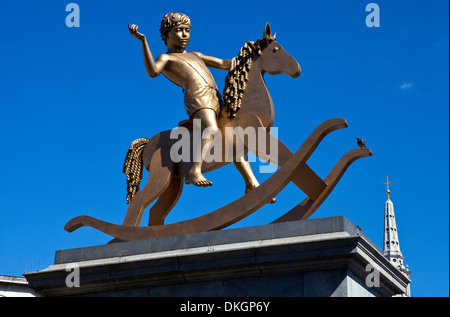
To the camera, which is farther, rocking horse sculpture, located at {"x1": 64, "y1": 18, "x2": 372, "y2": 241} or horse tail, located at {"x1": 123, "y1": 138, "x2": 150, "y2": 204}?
horse tail, located at {"x1": 123, "y1": 138, "x2": 150, "y2": 204}

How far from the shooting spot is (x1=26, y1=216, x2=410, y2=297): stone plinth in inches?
352

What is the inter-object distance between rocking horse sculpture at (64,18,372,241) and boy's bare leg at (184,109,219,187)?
150mm

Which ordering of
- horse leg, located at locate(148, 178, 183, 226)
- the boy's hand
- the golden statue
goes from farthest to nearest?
1. horse leg, located at locate(148, 178, 183, 226)
2. the boy's hand
3. the golden statue

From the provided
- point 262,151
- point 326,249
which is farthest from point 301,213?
point 326,249

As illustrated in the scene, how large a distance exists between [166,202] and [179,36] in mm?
2432

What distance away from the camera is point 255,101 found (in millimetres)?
11156

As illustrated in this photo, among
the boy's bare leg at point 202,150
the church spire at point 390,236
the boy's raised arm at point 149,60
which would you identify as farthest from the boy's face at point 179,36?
the church spire at point 390,236

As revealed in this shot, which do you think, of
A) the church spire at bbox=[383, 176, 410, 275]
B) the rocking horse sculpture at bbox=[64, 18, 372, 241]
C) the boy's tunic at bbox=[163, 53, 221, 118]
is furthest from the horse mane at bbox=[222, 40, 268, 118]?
the church spire at bbox=[383, 176, 410, 275]

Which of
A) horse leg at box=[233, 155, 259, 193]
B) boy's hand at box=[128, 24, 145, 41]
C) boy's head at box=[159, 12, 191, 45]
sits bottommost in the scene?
horse leg at box=[233, 155, 259, 193]

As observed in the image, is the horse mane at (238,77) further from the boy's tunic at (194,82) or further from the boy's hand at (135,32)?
the boy's hand at (135,32)

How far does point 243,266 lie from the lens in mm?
9242

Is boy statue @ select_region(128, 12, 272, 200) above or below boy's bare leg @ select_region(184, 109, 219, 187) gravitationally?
above

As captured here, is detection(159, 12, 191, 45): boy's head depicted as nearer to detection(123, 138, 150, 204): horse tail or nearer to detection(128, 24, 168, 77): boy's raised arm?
detection(128, 24, 168, 77): boy's raised arm
